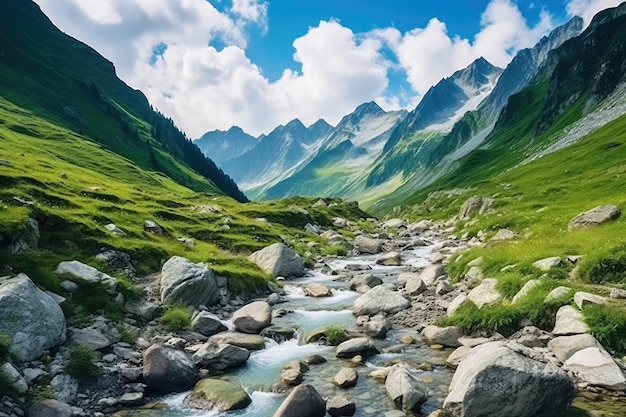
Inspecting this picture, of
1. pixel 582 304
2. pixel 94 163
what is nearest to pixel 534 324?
pixel 582 304

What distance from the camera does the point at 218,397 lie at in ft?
51.5

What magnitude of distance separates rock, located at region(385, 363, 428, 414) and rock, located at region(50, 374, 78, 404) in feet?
35.6

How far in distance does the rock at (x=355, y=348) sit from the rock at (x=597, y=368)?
763 cm

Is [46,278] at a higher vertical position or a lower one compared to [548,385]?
higher

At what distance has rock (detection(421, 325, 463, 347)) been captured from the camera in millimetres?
19750

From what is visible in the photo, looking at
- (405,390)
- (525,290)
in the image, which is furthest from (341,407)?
(525,290)

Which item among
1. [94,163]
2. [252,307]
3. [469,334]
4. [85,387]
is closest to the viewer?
[85,387]

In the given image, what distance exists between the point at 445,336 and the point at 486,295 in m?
3.94

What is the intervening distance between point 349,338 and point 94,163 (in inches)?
5001

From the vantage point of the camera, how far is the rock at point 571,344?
1569 cm

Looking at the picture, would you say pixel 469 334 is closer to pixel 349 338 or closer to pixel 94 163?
pixel 349 338

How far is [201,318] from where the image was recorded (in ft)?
74.9

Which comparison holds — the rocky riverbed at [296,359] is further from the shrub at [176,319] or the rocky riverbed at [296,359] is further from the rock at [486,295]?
the shrub at [176,319]

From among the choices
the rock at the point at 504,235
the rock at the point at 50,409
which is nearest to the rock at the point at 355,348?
the rock at the point at 50,409
